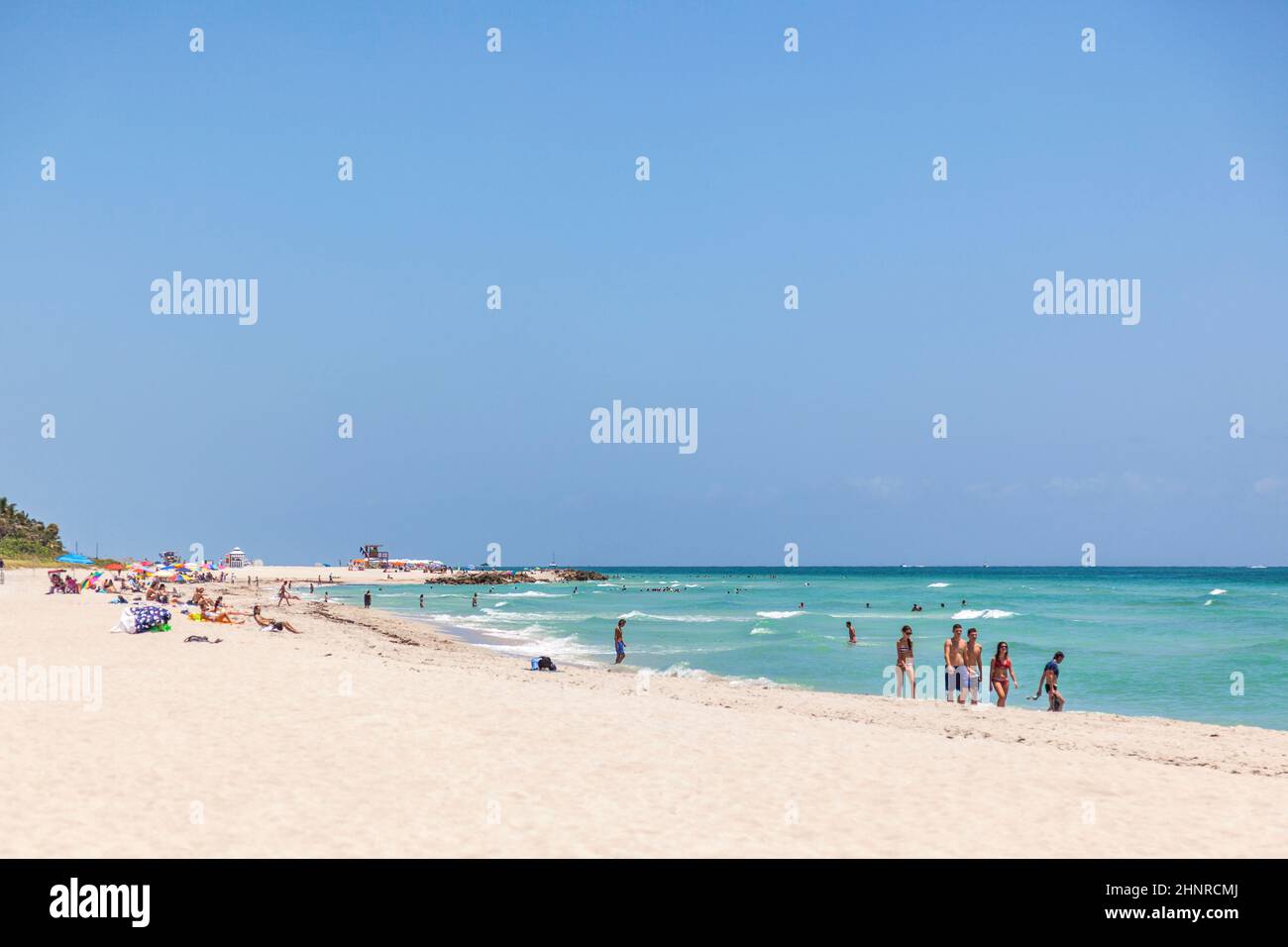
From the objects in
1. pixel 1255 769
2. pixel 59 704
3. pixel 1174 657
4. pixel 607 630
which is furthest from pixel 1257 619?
pixel 59 704

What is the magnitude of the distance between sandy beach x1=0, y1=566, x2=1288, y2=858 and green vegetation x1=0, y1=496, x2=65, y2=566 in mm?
87694

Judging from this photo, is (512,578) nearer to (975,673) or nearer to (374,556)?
(374,556)

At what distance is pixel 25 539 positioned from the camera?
9769cm

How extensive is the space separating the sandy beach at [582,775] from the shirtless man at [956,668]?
1.90 meters

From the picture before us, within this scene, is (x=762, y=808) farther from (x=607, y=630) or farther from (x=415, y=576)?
(x=415, y=576)

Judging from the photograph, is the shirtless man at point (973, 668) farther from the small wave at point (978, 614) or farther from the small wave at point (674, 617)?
the small wave at point (978, 614)

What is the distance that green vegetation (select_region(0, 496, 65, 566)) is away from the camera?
9206 centimetres

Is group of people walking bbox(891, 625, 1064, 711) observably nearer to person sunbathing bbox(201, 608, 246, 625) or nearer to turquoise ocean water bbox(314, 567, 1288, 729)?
turquoise ocean water bbox(314, 567, 1288, 729)

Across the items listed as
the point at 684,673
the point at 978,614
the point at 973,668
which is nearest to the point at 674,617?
the point at 978,614

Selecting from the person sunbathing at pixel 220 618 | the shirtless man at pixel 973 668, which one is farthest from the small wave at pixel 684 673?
the person sunbathing at pixel 220 618

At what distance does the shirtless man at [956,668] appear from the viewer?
2134 cm

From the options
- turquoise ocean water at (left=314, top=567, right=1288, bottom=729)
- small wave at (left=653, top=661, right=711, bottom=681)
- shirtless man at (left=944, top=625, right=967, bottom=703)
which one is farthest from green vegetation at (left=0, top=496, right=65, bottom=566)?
shirtless man at (left=944, top=625, right=967, bottom=703)

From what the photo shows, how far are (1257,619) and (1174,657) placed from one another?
29.0m

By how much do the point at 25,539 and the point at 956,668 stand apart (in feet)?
349
